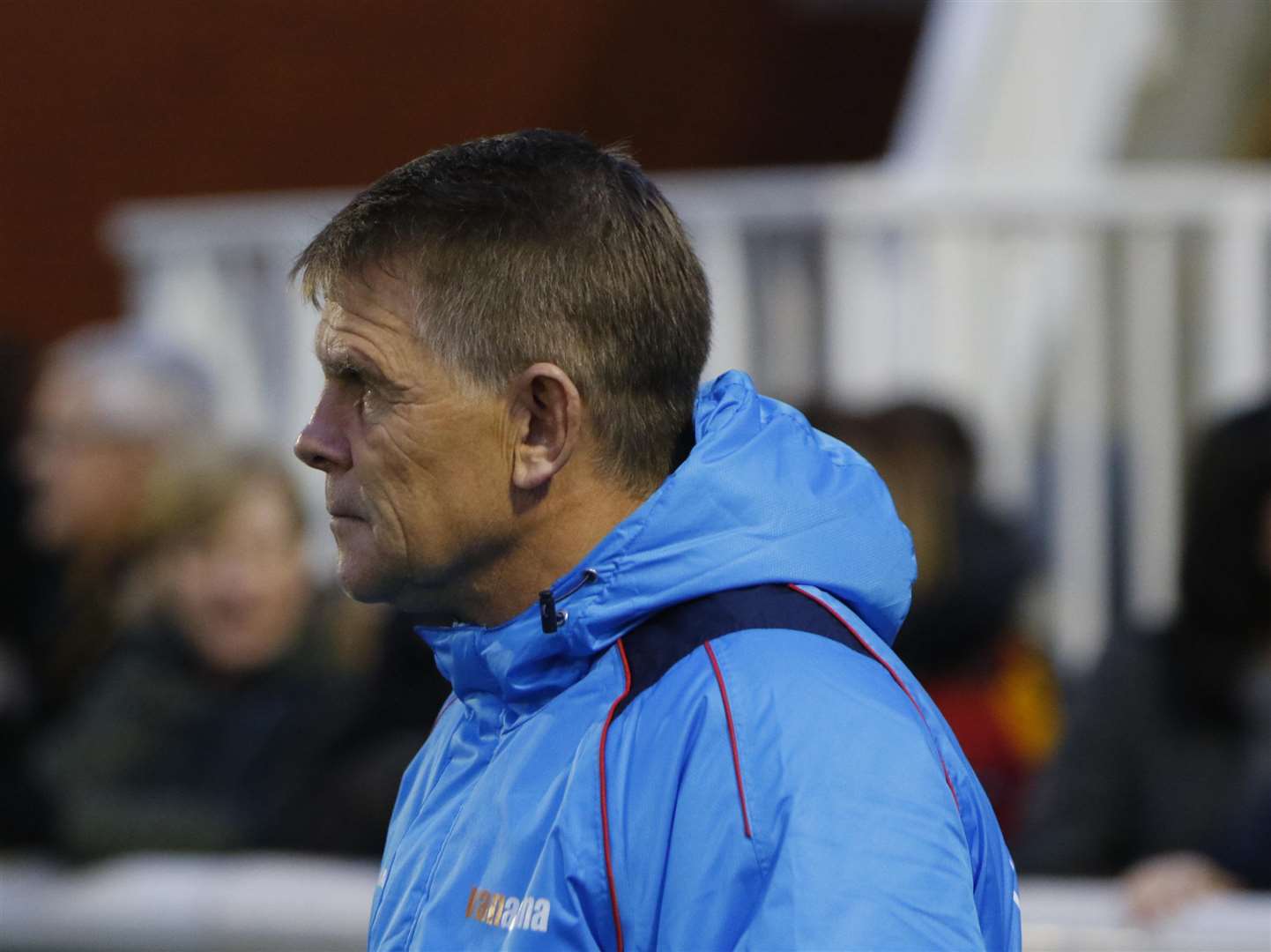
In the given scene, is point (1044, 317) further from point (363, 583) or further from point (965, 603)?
point (363, 583)

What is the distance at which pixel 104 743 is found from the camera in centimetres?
396

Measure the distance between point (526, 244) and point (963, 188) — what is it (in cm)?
367

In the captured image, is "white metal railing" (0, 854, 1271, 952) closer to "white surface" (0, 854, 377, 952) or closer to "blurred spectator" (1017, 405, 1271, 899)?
"white surface" (0, 854, 377, 952)

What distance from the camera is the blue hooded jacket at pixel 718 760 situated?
52.7 inches

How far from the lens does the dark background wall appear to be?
305 inches

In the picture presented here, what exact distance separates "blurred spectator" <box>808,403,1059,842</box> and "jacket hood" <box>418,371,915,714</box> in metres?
2.09

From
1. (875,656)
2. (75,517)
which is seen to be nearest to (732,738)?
(875,656)

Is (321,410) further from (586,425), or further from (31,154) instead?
(31,154)

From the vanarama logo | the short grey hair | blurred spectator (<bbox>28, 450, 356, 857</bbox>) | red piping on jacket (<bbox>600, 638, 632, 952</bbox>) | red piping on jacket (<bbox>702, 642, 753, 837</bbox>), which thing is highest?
the short grey hair

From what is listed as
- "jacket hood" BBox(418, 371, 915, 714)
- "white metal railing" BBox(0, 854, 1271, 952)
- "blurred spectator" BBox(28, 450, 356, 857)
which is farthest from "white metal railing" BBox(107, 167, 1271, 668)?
"jacket hood" BBox(418, 371, 915, 714)

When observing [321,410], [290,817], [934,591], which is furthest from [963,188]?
[321,410]

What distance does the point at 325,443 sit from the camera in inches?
64.9

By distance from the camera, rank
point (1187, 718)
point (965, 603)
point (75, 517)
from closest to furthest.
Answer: point (1187, 718)
point (965, 603)
point (75, 517)

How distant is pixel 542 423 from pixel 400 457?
0.42 feet
